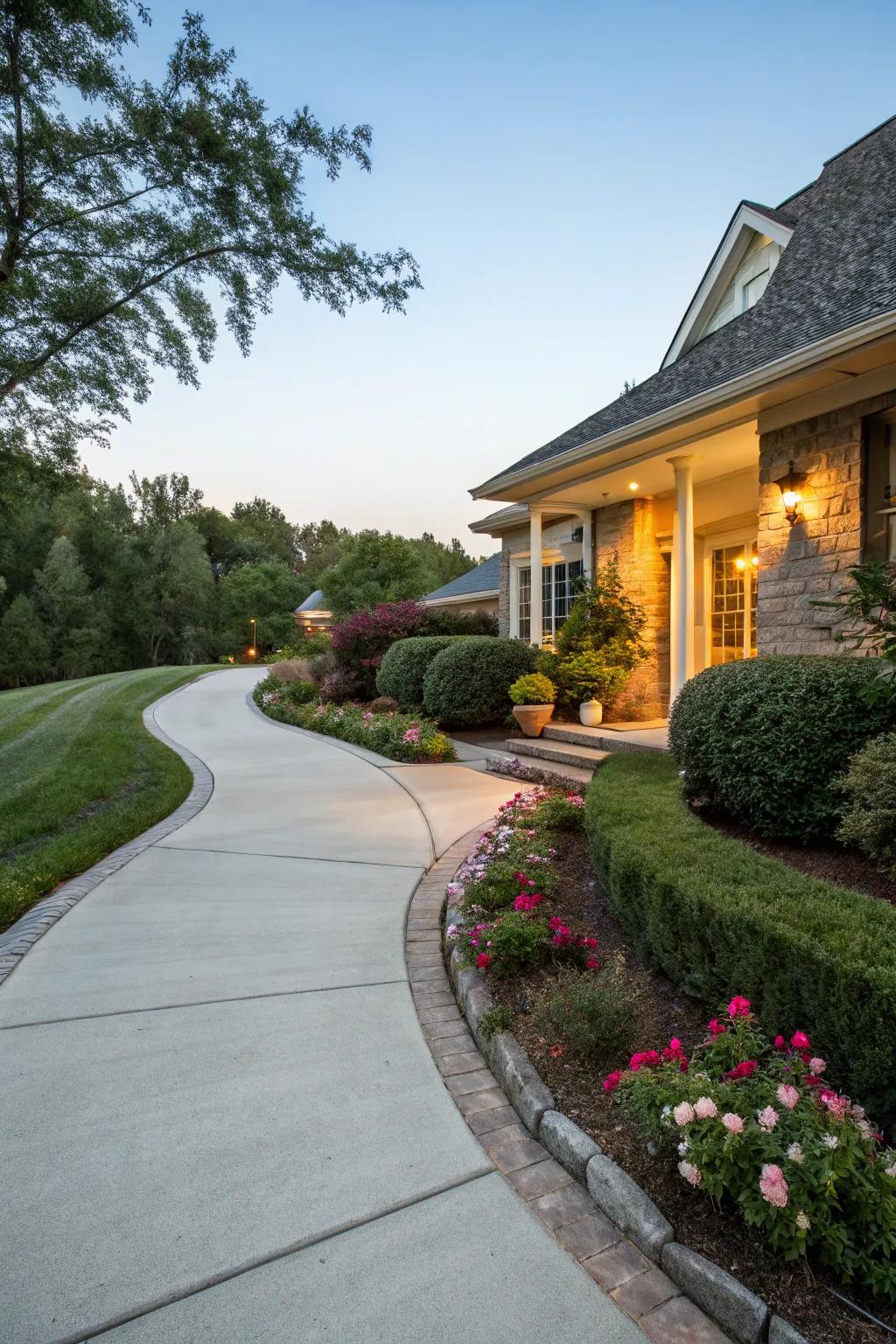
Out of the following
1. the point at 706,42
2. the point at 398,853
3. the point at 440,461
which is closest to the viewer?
the point at 398,853

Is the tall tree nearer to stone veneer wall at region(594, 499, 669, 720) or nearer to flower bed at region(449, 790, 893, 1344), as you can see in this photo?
stone veneer wall at region(594, 499, 669, 720)

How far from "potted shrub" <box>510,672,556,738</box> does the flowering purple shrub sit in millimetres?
4649

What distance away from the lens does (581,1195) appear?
75.7 inches

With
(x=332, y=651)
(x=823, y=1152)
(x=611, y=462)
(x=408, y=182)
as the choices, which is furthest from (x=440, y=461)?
(x=823, y=1152)

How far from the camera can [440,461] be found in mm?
37281

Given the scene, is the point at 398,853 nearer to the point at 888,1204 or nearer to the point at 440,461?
the point at 888,1204

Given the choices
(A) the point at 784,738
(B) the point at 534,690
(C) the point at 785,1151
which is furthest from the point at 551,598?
(C) the point at 785,1151

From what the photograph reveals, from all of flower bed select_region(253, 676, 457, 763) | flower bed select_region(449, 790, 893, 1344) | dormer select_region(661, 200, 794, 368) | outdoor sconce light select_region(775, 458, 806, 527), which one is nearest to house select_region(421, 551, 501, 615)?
flower bed select_region(253, 676, 457, 763)

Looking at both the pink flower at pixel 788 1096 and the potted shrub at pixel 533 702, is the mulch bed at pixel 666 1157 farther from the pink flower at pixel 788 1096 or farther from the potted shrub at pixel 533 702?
the potted shrub at pixel 533 702

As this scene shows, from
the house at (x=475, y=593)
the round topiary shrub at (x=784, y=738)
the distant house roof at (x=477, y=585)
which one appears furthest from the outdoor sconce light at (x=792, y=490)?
the distant house roof at (x=477, y=585)

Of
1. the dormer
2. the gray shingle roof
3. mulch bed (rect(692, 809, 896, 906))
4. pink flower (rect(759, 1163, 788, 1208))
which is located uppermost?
the dormer

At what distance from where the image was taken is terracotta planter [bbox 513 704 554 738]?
8.80m

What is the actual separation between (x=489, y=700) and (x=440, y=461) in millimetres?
29586

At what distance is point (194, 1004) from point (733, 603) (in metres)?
8.21
